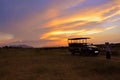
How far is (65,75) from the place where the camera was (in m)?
21.4

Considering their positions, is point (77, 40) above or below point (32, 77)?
above

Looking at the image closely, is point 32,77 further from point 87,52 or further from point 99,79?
point 87,52

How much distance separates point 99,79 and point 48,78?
363cm

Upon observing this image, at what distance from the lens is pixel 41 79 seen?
20.0 meters

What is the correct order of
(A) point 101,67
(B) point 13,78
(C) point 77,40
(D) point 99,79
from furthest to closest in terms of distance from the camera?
1. (C) point 77,40
2. (A) point 101,67
3. (B) point 13,78
4. (D) point 99,79

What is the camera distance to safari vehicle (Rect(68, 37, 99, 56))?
139ft

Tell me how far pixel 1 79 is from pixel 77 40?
2963 cm

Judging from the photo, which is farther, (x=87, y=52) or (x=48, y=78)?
(x=87, y=52)

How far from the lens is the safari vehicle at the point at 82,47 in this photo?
4237 centimetres

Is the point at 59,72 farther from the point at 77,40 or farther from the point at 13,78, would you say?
the point at 77,40

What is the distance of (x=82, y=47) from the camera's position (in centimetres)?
4500

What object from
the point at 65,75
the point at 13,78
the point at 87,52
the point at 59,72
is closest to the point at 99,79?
the point at 65,75

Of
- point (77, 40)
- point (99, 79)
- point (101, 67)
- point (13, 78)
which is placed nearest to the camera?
point (99, 79)

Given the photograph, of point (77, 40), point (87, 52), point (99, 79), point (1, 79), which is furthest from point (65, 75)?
point (77, 40)
